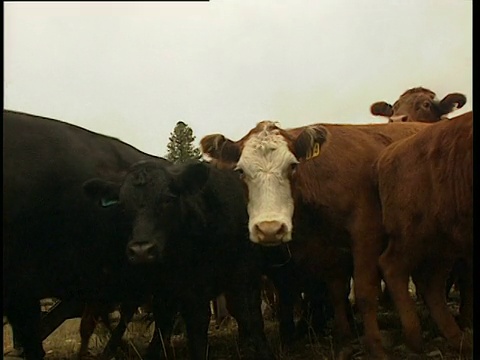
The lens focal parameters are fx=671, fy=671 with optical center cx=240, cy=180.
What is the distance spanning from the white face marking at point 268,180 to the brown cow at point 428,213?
78 centimetres

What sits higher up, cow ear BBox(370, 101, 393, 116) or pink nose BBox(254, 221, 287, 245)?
cow ear BBox(370, 101, 393, 116)

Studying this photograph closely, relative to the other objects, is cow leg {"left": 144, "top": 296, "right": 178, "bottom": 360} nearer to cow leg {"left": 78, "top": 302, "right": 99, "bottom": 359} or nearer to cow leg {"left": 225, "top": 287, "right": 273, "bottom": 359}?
cow leg {"left": 225, "top": 287, "right": 273, "bottom": 359}

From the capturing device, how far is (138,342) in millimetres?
7023

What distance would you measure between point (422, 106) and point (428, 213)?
4329 mm

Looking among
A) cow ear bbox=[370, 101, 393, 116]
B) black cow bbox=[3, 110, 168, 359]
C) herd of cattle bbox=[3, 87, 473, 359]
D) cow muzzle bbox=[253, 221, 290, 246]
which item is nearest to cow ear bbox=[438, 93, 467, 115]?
cow ear bbox=[370, 101, 393, 116]

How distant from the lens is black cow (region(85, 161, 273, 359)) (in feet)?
17.2

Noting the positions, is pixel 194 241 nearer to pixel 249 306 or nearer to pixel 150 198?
pixel 150 198

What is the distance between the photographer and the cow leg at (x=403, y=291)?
5.10 metres

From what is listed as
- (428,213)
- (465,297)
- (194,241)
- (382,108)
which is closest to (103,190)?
(194,241)

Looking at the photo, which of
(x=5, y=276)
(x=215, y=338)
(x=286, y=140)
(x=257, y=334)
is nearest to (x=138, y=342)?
(x=215, y=338)

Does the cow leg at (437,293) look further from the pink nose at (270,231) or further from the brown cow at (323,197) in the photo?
the pink nose at (270,231)

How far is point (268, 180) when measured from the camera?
5289mm

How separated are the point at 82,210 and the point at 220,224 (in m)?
1.20

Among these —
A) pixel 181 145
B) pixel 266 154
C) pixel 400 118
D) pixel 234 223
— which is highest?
pixel 400 118
